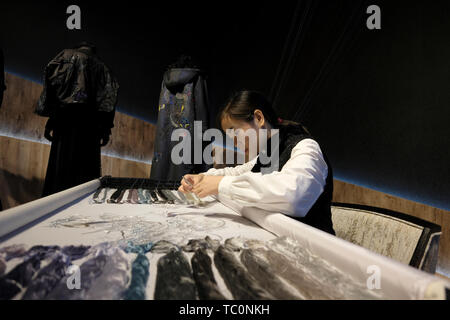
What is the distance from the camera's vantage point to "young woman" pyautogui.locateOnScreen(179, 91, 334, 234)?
0.74 m

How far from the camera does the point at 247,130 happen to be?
1.08 m

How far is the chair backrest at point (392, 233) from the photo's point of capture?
0.65 m

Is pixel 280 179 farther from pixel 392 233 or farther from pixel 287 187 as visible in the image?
pixel 392 233

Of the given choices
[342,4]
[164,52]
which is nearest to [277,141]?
[342,4]

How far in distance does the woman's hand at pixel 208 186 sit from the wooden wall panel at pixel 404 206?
49.4 inches

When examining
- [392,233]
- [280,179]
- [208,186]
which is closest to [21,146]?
[208,186]

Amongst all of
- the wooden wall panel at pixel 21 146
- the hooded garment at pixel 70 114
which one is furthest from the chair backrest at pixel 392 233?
the wooden wall panel at pixel 21 146

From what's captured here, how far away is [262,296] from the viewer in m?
0.33

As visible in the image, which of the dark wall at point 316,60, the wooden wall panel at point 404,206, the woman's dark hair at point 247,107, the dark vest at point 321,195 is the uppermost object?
the dark wall at point 316,60

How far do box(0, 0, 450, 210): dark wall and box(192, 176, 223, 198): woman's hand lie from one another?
4.13 ft

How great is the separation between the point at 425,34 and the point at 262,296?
1.77 metres

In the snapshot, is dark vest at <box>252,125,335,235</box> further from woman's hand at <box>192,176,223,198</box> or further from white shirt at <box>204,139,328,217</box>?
woman's hand at <box>192,176,223,198</box>

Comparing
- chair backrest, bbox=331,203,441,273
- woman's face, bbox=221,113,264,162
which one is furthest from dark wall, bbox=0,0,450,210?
woman's face, bbox=221,113,264,162

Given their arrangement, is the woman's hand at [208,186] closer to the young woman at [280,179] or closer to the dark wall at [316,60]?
Result: the young woman at [280,179]
